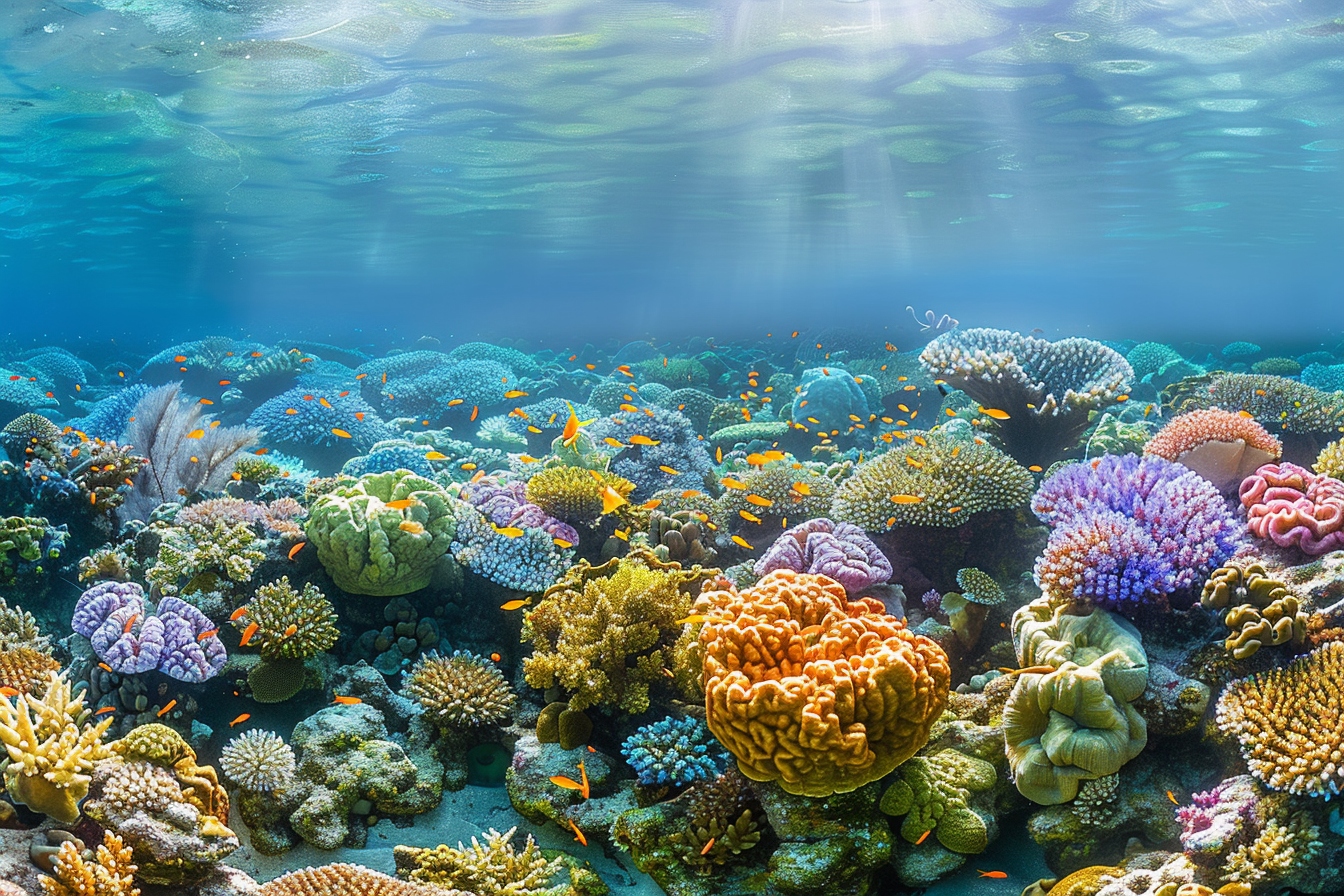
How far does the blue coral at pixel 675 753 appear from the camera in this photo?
429 cm

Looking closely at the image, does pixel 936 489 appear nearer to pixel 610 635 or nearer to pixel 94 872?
pixel 610 635

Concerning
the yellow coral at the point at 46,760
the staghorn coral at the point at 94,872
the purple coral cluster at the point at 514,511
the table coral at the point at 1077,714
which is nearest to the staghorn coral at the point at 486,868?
the staghorn coral at the point at 94,872

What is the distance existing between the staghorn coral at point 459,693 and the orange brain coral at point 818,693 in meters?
1.92

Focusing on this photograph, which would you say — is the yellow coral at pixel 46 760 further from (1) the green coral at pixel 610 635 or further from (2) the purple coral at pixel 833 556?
(2) the purple coral at pixel 833 556

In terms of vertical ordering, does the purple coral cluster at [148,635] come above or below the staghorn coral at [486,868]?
above

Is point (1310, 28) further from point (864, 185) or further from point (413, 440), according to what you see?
point (413, 440)

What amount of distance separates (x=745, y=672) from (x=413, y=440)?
10.3 meters

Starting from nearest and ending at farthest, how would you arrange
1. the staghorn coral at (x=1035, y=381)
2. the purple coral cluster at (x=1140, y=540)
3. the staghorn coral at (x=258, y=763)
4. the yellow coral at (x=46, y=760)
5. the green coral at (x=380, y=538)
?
the yellow coral at (x=46, y=760), the purple coral cluster at (x=1140, y=540), the staghorn coral at (x=258, y=763), the green coral at (x=380, y=538), the staghorn coral at (x=1035, y=381)

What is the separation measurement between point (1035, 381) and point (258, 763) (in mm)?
7247

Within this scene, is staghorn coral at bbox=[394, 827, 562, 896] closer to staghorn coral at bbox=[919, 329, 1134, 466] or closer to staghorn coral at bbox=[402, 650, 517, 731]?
staghorn coral at bbox=[402, 650, 517, 731]

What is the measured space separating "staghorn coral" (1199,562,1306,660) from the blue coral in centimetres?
290

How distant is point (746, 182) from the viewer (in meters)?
27.9

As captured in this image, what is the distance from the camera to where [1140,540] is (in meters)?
4.30

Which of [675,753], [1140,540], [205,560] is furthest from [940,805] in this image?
[205,560]
